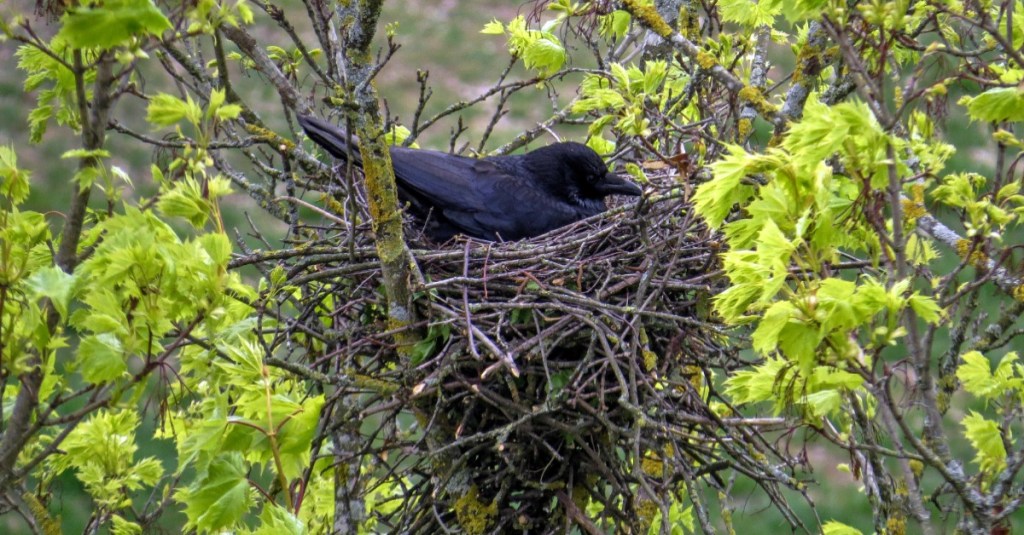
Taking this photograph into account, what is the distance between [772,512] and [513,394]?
224 inches

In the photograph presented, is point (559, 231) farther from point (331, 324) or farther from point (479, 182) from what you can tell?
point (331, 324)

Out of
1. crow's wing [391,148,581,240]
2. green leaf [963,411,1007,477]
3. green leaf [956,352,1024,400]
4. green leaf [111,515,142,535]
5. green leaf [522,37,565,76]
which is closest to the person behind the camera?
green leaf [956,352,1024,400]

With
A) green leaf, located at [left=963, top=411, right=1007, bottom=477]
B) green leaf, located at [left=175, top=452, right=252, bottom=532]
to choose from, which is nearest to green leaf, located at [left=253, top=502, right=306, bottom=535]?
green leaf, located at [left=175, top=452, right=252, bottom=532]

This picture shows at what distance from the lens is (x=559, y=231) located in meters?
4.84

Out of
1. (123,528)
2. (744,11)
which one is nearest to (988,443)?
(744,11)

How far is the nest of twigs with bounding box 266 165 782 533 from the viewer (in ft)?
10.6

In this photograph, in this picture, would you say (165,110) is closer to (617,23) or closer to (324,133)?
(324,133)

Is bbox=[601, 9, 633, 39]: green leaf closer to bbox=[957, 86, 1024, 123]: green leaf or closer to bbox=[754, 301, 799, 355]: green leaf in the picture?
bbox=[957, 86, 1024, 123]: green leaf

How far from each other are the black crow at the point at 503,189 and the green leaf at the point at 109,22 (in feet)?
9.34

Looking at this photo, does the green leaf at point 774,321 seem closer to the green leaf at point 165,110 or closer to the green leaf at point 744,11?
the green leaf at point 165,110

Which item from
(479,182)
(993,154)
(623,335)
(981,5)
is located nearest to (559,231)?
(479,182)

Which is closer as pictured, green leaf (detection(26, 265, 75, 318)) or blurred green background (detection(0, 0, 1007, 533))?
green leaf (detection(26, 265, 75, 318))

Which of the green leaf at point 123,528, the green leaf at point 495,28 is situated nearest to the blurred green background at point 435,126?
the green leaf at point 495,28

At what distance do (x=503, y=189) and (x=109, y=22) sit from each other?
11.0 feet
